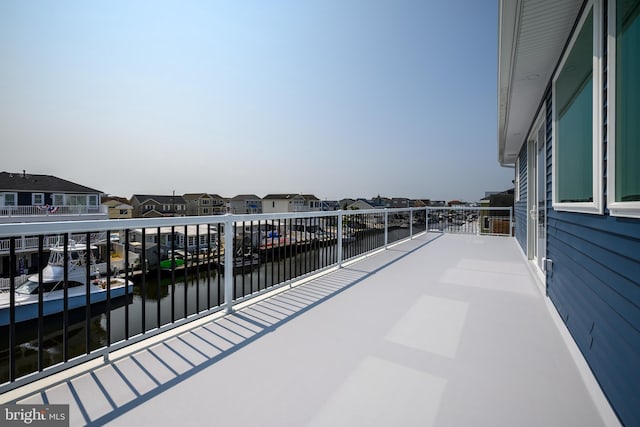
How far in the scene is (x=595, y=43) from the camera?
1.44 meters

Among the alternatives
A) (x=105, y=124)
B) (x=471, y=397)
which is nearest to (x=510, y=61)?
(x=471, y=397)

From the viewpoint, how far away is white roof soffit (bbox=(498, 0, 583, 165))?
75.3 inches

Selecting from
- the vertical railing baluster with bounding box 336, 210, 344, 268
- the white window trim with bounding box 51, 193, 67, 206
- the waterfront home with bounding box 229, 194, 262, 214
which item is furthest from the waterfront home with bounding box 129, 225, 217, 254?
the waterfront home with bounding box 229, 194, 262, 214

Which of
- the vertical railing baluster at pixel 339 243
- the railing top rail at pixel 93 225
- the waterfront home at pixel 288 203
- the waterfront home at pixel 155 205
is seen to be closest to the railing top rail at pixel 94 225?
the railing top rail at pixel 93 225

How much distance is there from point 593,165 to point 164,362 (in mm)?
2722

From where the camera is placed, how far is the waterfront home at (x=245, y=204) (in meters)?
42.3

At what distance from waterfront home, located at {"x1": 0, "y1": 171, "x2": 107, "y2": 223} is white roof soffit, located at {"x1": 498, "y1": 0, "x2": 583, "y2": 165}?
16.0 metres

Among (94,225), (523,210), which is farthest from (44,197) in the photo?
(523,210)

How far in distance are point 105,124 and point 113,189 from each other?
1051 cm

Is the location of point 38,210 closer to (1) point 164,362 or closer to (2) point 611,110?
(1) point 164,362

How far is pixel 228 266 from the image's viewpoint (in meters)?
2.31

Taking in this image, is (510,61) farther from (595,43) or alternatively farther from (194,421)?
(194,421)

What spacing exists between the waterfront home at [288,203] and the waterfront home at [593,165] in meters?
37.0
